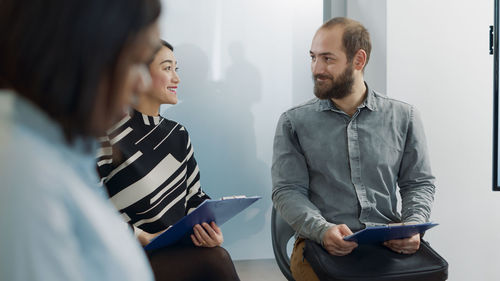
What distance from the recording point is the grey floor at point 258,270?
111 inches

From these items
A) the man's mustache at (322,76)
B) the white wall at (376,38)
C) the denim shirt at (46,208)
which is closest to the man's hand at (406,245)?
the man's mustache at (322,76)

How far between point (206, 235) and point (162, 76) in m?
0.68

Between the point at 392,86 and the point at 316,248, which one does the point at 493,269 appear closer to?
the point at 392,86

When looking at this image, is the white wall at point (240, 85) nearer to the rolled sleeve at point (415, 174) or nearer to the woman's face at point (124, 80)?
the rolled sleeve at point (415, 174)

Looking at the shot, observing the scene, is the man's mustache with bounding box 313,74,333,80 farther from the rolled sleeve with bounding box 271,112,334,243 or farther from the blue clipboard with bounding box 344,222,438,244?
the blue clipboard with bounding box 344,222,438,244

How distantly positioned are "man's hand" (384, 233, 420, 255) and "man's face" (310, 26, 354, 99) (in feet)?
2.09

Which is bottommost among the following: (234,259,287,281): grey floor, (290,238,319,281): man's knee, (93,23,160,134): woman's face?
(234,259,287,281): grey floor

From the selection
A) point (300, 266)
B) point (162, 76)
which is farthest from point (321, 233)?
point (162, 76)

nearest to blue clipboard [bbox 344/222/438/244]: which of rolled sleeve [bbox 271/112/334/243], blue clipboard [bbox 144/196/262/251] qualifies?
rolled sleeve [bbox 271/112/334/243]

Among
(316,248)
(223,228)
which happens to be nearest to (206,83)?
(223,228)

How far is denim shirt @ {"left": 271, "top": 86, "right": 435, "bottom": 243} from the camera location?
1980 millimetres

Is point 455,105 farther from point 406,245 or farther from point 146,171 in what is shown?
point 146,171

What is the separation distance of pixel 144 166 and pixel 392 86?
1329mm

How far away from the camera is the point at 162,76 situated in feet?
6.72
